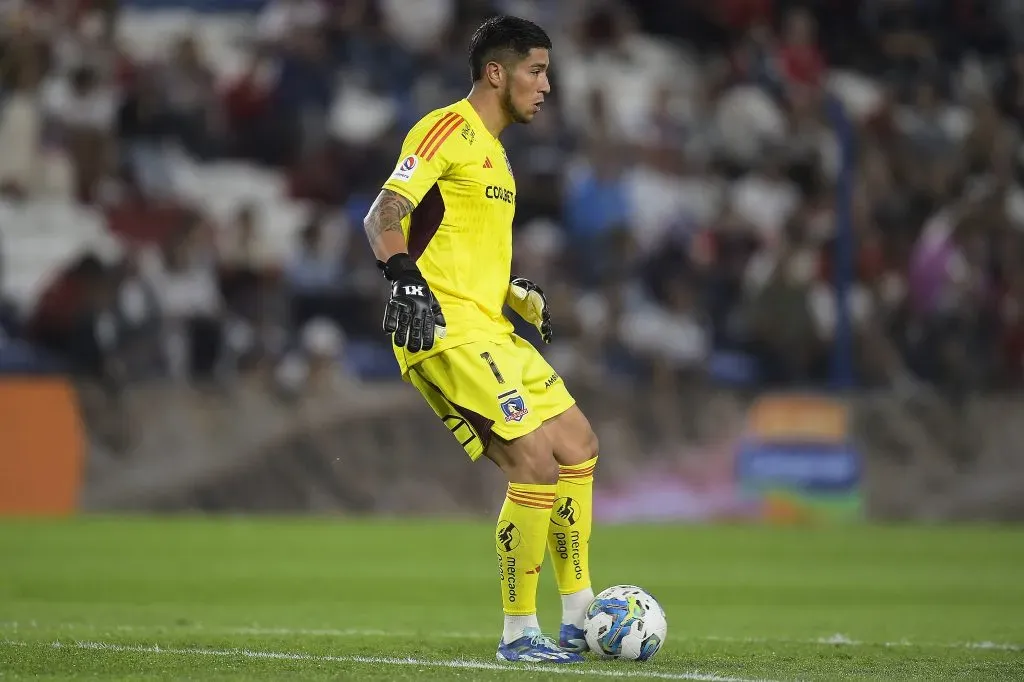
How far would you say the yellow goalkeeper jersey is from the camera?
253 inches

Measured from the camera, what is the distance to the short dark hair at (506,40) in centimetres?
657

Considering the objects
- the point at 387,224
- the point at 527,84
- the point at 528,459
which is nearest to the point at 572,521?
the point at 528,459

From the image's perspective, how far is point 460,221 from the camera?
21.5ft

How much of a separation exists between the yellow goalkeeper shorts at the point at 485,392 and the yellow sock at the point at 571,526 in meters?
0.30

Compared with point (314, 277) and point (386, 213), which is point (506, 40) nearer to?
point (386, 213)

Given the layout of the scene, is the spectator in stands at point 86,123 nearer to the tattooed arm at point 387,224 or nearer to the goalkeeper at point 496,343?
the goalkeeper at point 496,343

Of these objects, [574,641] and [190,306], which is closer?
[574,641]

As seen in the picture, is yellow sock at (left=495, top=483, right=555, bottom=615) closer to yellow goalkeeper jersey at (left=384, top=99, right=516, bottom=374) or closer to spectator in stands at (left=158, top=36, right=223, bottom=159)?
yellow goalkeeper jersey at (left=384, top=99, right=516, bottom=374)

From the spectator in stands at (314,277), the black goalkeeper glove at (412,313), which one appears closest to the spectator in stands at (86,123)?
the spectator in stands at (314,277)

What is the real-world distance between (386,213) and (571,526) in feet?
5.11

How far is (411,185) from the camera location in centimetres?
630

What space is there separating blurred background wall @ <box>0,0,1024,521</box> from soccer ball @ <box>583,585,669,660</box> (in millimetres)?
8032

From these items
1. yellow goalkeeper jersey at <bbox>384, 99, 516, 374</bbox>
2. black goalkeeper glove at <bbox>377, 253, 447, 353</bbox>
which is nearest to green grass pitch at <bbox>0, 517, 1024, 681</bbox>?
black goalkeeper glove at <bbox>377, 253, 447, 353</bbox>

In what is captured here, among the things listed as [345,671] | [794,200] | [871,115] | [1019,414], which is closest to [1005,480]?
[1019,414]
